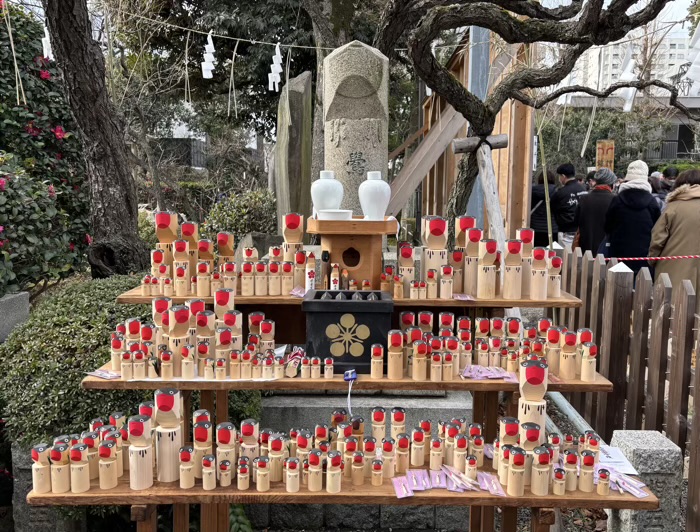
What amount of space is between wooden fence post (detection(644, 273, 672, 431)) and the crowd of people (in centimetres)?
111

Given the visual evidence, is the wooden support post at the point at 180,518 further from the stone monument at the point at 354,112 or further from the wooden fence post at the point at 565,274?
the wooden fence post at the point at 565,274

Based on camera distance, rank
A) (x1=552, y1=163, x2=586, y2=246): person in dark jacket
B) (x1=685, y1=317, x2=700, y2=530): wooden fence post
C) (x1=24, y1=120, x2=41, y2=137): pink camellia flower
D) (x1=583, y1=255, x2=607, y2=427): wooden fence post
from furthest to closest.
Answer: (x1=552, y1=163, x2=586, y2=246): person in dark jacket → (x1=24, y1=120, x2=41, y2=137): pink camellia flower → (x1=583, y1=255, x2=607, y2=427): wooden fence post → (x1=685, y1=317, x2=700, y2=530): wooden fence post

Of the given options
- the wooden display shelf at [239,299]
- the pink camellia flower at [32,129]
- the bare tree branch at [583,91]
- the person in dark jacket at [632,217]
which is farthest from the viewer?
the pink camellia flower at [32,129]

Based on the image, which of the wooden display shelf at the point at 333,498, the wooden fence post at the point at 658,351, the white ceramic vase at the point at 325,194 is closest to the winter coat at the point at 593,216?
the wooden fence post at the point at 658,351

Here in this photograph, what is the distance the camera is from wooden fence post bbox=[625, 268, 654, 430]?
350 centimetres

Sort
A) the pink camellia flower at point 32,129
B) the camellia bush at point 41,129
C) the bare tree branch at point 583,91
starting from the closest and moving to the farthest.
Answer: the bare tree branch at point 583,91, the camellia bush at point 41,129, the pink camellia flower at point 32,129

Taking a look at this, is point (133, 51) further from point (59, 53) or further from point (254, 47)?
point (59, 53)

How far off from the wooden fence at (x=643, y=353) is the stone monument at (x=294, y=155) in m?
3.39

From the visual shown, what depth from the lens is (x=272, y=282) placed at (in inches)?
96.7

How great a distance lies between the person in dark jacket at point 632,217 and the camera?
5.52 metres

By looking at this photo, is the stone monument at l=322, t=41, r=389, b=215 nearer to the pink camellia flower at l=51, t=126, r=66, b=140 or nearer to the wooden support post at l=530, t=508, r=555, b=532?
the wooden support post at l=530, t=508, r=555, b=532

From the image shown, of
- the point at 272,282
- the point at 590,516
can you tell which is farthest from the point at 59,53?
the point at 590,516

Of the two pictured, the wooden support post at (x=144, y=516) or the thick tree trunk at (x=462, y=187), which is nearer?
the wooden support post at (x=144, y=516)

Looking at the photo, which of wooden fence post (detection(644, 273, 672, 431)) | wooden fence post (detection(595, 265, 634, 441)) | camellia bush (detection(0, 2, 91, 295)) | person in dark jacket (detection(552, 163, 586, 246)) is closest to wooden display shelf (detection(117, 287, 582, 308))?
wooden fence post (detection(644, 273, 672, 431))
